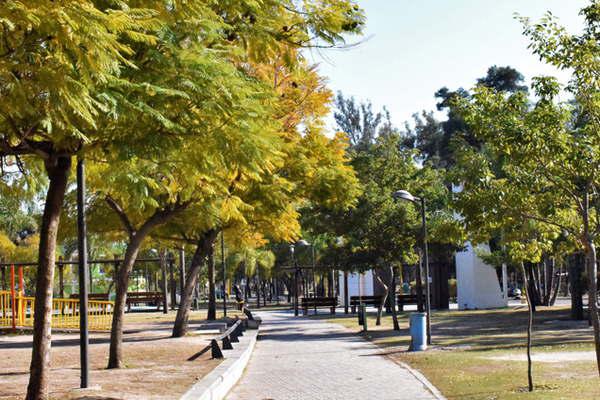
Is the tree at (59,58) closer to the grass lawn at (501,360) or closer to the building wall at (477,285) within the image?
the grass lawn at (501,360)

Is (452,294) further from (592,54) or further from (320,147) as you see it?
(592,54)

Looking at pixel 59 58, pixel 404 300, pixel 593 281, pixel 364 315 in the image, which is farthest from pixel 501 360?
pixel 404 300

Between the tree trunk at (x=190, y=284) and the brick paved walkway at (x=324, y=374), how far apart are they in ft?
9.36

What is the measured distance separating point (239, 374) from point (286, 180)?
309 inches

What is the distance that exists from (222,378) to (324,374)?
3063mm

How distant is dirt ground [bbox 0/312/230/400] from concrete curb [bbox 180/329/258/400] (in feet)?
1.12

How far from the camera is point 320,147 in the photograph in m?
23.9

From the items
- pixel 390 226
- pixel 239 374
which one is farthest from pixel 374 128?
pixel 239 374

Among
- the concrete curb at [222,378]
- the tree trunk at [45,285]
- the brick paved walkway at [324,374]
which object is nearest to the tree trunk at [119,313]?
the concrete curb at [222,378]

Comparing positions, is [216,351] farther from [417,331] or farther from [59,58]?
[59,58]

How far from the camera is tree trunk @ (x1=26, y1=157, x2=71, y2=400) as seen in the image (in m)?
10.5

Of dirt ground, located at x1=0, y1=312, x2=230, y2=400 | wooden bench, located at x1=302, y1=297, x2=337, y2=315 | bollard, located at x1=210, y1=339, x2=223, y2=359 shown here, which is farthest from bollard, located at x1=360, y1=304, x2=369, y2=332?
wooden bench, located at x1=302, y1=297, x2=337, y2=315

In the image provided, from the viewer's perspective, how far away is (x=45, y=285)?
418 inches

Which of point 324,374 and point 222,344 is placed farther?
point 222,344
